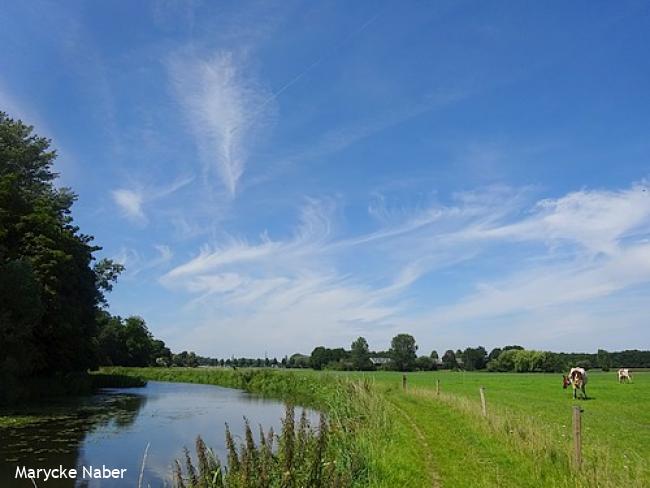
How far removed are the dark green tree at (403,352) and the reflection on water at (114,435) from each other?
10106 centimetres

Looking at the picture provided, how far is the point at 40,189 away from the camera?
42.5 metres

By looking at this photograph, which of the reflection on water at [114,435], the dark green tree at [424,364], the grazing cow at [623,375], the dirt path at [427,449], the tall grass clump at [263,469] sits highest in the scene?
the dark green tree at [424,364]

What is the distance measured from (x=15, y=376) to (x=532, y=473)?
91.2 feet

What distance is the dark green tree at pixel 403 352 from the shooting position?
131125 millimetres

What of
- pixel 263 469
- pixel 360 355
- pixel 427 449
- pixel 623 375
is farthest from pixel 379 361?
pixel 263 469

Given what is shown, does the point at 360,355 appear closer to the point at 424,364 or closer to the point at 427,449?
the point at 424,364

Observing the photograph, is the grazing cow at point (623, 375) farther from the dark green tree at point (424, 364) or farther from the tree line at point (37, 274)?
the dark green tree at point (424, 364)

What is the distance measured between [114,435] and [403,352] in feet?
404

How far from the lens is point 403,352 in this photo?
455 ft

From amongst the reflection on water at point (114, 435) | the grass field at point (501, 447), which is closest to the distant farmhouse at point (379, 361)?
the reflection on water at point (114, 435)

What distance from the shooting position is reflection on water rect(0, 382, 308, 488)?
15047mm

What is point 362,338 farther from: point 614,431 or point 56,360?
point 614,431

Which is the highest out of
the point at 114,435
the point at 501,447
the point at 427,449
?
the point at 501,447

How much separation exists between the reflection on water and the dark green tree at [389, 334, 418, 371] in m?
101
